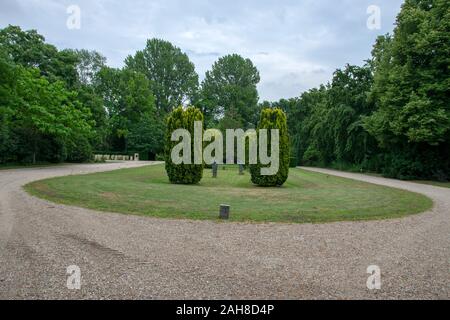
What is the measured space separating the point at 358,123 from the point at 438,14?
10842mm

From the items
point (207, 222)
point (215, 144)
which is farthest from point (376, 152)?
point (207, 222)

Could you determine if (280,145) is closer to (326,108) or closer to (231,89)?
(326,108)

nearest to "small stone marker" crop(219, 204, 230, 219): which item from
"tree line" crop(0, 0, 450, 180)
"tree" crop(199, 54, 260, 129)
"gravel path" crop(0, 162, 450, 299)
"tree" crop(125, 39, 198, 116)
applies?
"gravel path" crop(0, 162, 450, 299)

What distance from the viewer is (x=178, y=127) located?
52.3ft

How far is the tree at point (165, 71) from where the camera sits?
6744 centimetres

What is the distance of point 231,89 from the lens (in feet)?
221

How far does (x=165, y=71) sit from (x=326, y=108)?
131 feet

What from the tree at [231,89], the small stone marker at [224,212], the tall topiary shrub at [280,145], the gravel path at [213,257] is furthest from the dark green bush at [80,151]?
the tree at [231,89]

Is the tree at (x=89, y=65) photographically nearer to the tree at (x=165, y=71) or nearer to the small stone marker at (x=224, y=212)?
the tree at (x=165, y=71)

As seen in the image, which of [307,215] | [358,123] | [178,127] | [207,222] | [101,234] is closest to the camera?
[101,234]

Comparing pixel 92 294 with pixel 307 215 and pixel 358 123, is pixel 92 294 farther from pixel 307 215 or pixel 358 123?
pixel 358 123

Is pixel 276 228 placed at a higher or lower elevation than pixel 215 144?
lower

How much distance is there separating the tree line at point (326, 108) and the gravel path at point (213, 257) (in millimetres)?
16939

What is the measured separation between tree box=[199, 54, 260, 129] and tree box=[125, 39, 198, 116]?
430 centimetres
